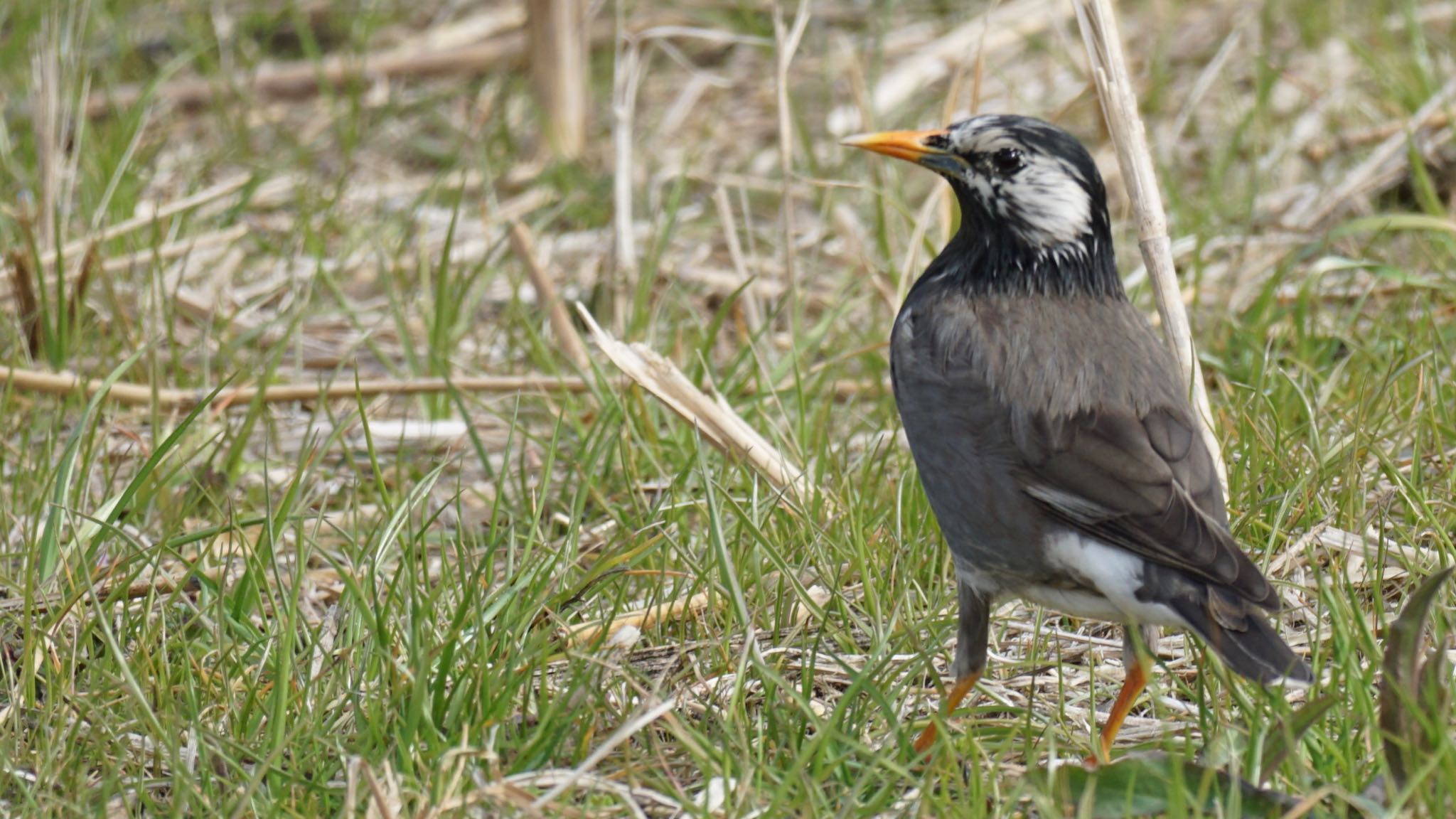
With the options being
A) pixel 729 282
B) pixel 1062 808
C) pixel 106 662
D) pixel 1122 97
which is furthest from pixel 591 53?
pixel 1062 808

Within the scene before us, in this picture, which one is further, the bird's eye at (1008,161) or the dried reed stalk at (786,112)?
the dried reed stalk at (786,112)

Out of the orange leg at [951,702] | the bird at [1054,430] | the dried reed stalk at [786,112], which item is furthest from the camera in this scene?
the dried reed stalk at [786,112]

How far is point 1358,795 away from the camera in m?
2.75

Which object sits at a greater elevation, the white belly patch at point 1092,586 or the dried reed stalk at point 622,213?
the dried reed stalk at point 622,213

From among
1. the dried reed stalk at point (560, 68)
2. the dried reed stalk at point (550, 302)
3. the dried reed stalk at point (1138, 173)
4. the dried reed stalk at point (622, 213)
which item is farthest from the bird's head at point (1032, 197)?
the dried reed stalk at point (560, 68)

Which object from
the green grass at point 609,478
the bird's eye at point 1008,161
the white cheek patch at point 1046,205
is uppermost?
the bird's eye at point 1008,161

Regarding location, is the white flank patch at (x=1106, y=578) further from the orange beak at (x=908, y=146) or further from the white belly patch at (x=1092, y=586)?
the orange beak at (x=908, y=146)

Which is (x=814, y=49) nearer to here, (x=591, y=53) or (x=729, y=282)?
(x=591, y=53)

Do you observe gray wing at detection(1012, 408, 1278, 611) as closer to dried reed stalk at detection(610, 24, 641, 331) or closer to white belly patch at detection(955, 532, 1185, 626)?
white belly patch at detection(955, 532, 1185, 626)

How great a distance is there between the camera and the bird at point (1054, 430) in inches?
126

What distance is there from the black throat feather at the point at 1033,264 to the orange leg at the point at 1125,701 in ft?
2.93

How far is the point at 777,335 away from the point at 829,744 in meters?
2.84

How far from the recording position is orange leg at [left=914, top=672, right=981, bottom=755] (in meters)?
3.29

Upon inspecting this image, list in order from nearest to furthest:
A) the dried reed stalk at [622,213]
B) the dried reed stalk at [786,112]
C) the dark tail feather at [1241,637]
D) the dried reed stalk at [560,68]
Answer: the dark tail feather at [1241,637] < the dried reed stalk at [786,112] < the dried reed stalk at [622,213] < the dried reed stalk at [560,68]
